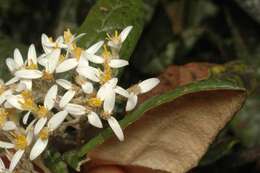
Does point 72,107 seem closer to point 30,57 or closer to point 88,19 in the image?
point 30,57

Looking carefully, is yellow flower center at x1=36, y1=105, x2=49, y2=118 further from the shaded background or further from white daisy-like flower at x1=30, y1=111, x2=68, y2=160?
the shaded background

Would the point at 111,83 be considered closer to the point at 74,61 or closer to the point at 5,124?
the point at 74,61

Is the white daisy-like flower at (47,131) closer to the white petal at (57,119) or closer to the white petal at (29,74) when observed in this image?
the white petal at (57,119)

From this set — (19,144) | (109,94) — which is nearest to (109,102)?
(109,94)

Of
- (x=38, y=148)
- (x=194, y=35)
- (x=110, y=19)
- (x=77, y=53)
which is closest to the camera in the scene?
(x=38, y=148)

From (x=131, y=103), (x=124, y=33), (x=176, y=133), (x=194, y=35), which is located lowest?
(x=194, y=35)

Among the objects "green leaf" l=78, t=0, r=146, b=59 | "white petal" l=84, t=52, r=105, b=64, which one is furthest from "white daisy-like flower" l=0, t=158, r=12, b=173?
"green leaf" l=78, t=0, r=146, b=59
